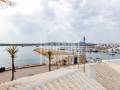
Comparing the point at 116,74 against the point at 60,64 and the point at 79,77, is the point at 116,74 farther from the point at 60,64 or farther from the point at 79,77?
the point at 60,64

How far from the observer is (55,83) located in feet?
26.2

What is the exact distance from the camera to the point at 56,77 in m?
8.41

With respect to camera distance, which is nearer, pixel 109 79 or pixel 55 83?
pixel 55 83

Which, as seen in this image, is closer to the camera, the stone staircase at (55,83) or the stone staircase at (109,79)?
the stone staircase at (55,83)

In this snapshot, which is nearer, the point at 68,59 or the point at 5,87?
the point at 5,87

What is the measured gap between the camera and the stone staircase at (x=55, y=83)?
22.7 ft

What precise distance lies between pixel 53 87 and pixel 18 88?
1.19 meters

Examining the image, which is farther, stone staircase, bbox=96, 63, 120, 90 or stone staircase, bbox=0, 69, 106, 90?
stone staircase, bbox=96, 63, 120, 90

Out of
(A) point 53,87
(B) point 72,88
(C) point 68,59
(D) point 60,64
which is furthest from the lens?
(C) point 68,59

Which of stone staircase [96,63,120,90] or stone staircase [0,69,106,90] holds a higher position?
stone staircase [0,69,106,90]

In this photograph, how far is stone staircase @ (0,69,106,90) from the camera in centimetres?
693

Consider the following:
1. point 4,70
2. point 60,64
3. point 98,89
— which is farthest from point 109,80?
point 60,64

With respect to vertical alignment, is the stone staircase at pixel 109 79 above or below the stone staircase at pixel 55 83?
below

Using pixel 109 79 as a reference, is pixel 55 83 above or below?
above
